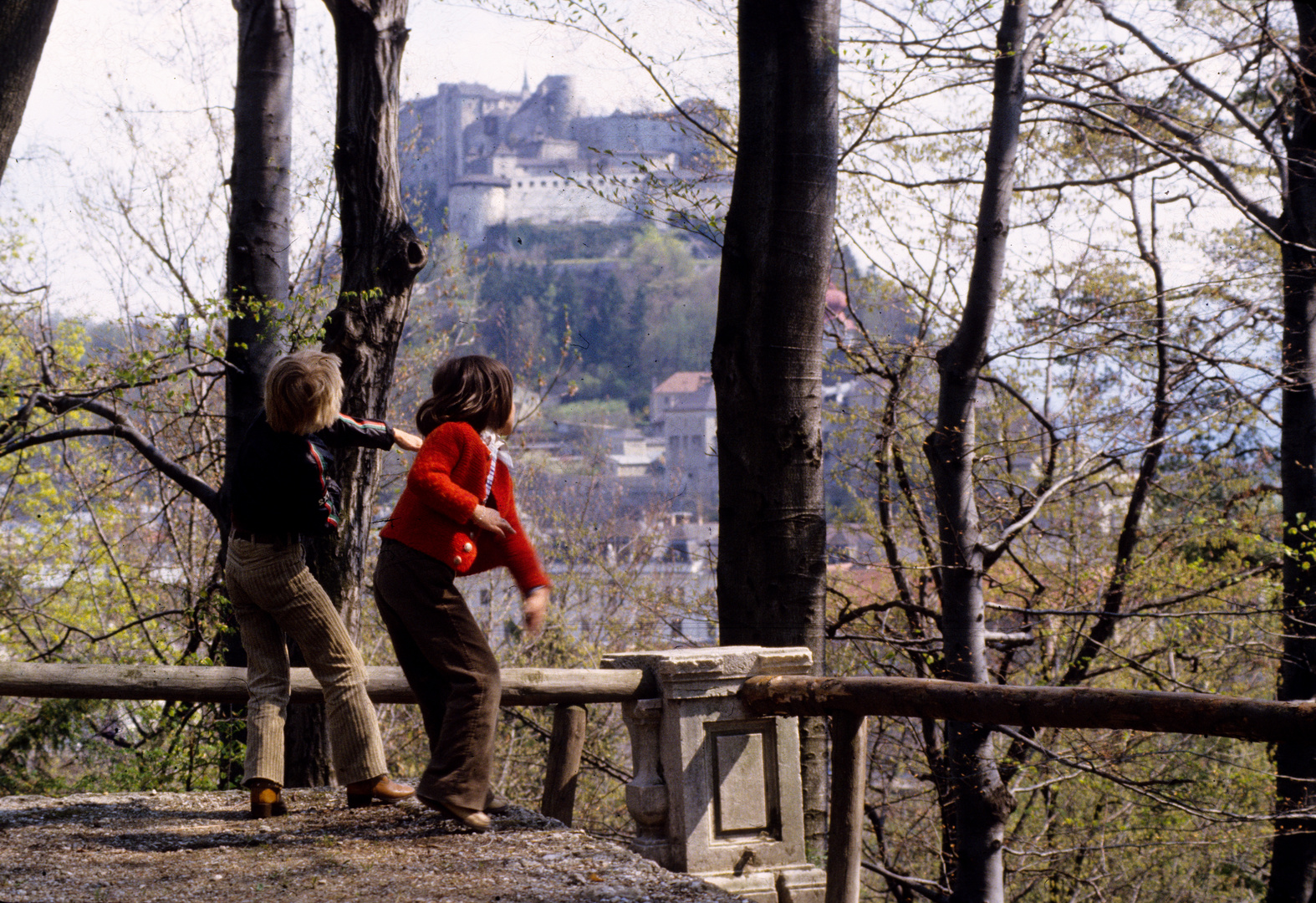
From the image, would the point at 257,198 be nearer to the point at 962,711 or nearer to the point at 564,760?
the point at 564,760

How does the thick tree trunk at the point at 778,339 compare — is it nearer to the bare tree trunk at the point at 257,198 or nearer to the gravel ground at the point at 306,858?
the gravel ground at the point at 306,858

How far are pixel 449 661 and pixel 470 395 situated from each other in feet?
2.74

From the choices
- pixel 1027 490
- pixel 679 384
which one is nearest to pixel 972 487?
pixel 1027 490

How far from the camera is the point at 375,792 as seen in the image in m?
3.77

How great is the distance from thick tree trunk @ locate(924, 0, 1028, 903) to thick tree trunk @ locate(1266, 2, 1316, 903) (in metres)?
2.36

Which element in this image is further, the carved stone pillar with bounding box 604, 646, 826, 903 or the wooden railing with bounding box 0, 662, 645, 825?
the wooden railing with bounding box 0, 662, 645, 825

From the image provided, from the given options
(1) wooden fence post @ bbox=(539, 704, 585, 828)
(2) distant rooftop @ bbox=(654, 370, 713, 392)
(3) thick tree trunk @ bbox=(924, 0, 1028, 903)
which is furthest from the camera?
(2) distant rooftop @ bbox=(654, 370, 713, 392)

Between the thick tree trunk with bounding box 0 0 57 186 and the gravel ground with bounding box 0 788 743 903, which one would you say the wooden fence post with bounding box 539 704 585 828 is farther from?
the thick tree trunk with bounding box 0 0 57 186

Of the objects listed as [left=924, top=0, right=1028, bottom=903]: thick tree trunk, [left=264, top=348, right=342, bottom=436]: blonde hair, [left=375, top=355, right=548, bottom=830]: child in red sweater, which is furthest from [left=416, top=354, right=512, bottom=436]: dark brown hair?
[left=924, top=0, right=1028, bottom=903]: thick tree trunk

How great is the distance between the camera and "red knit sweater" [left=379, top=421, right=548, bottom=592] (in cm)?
329

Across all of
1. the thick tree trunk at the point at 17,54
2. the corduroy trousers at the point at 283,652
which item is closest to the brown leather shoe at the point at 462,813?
the corduroy trousers at the point at 283,652

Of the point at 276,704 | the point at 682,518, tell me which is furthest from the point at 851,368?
the point at 682,518

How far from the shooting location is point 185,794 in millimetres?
4258

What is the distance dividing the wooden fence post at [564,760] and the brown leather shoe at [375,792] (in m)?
0.49
